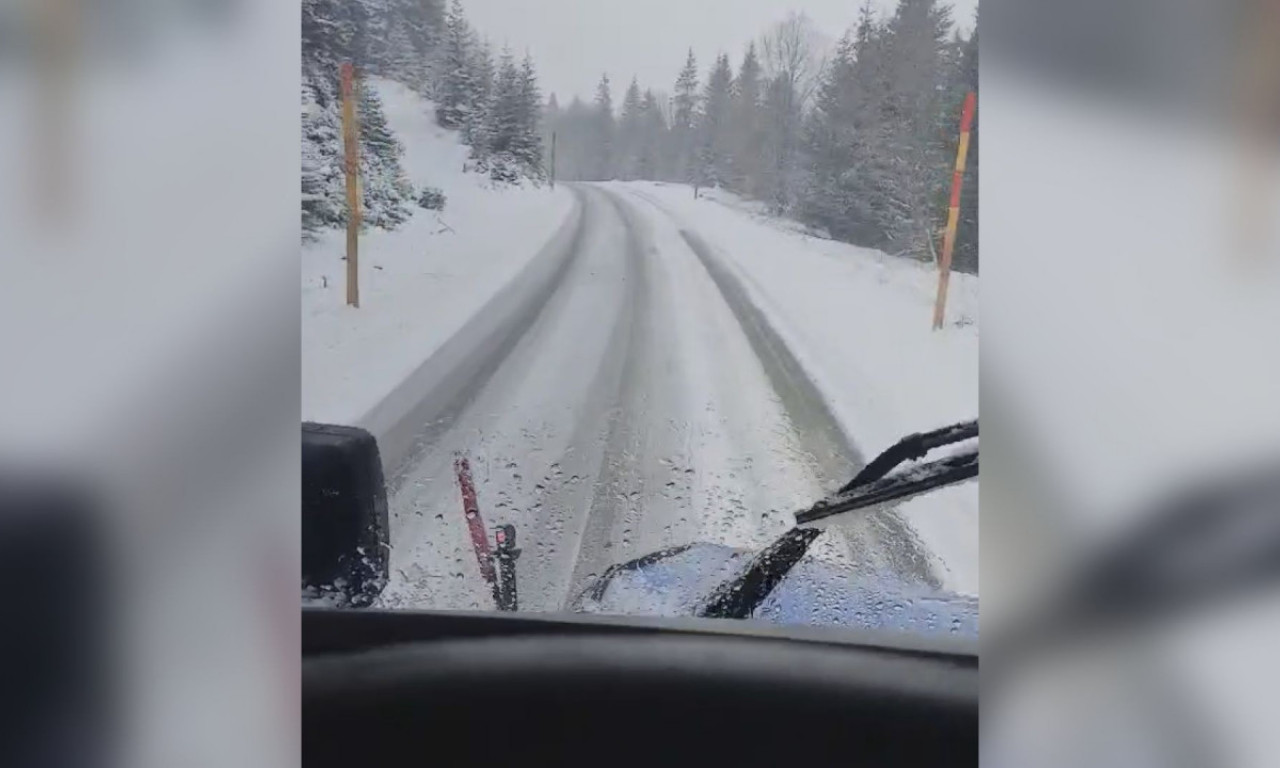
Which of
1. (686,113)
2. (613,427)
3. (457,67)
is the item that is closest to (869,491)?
(613,427)

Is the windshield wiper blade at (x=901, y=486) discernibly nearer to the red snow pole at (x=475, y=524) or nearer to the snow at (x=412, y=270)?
the red snow pole at (x=475, y=524)

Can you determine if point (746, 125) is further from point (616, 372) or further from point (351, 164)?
point (351, 164)

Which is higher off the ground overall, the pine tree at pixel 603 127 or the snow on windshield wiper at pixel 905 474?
the pine tree at pixel 603 127

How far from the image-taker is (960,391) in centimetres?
181

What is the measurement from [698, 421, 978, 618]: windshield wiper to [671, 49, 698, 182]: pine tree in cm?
68

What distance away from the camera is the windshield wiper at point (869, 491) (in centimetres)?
181

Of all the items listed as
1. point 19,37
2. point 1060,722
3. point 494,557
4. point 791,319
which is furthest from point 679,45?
point 1060,722

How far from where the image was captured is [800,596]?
1.83 meters

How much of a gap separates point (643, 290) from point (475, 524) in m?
0.56

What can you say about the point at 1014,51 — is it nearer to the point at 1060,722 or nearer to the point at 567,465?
the point at 567,465

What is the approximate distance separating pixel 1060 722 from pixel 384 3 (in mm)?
1896

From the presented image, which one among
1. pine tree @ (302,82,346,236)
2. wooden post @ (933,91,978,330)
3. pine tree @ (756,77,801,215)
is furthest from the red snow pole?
wooden post @ (933,91,978,330)

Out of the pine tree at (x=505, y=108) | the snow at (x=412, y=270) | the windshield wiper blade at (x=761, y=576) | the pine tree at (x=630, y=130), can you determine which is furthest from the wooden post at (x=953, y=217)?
the pine tree at (x=505, y=108)

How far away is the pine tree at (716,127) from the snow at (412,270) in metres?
0.28
